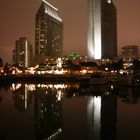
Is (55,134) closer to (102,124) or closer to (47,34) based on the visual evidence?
(102,124)

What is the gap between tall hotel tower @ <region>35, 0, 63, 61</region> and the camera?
130 meters

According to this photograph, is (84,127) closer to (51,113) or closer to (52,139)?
(52,139)

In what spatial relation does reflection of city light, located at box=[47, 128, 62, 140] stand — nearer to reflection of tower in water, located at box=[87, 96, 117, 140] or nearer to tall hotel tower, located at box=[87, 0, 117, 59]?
reflection of tower in water, located at box=[87, 96, 117, 140]

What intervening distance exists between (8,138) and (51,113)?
188 inches

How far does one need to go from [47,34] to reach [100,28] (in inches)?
979

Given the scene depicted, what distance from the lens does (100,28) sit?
117 meters

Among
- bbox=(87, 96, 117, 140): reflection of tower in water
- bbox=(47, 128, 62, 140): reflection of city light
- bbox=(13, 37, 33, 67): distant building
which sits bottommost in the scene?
bbox=(47, 128, 62, 140): reflection of city light

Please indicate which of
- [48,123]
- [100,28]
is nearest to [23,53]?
[100,28]

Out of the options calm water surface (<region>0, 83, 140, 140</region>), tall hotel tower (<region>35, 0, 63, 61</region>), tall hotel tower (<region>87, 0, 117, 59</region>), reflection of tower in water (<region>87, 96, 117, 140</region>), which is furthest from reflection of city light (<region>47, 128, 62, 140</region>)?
tall hotel tower (<region>35, 0, 63, 61</region>)

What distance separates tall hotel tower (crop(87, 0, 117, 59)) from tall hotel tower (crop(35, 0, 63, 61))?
20.0m

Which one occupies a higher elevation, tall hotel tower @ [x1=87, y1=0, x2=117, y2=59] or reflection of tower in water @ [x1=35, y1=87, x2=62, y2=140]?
tall hotel tower @ [x1=87, y1=0, x2=117, y2=59]

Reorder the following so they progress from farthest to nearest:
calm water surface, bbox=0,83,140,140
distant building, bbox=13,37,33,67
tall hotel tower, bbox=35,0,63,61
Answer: distant building, bbox=13,37,33,67 < tall hotel tower, bbox=35,0,63,61 < calm water surface, bbox=0,83,140,140

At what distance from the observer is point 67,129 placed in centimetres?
1002

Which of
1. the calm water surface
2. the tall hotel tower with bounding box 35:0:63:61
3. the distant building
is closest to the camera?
the calm water surface
